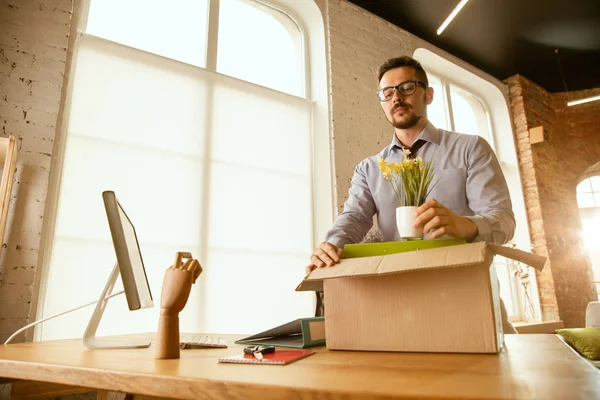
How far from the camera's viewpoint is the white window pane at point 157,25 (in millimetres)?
2846

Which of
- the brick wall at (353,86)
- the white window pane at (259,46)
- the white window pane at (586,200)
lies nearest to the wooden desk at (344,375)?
the brick wall at (353,86)

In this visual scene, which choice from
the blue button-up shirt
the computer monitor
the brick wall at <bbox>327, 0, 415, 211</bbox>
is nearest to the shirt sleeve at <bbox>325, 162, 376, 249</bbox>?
the blue button-up shirt

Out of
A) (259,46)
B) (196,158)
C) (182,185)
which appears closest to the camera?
(182,185)

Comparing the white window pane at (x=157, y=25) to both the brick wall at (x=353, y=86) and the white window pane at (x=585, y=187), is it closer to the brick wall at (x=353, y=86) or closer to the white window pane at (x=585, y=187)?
the brick wall at (x=353, y=86)

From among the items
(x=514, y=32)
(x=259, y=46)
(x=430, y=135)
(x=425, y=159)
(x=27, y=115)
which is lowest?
(x=425, y=159)

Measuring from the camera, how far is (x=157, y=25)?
3.12m

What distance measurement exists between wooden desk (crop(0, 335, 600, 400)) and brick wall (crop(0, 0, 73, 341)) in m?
1.39

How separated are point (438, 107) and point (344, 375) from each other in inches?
204

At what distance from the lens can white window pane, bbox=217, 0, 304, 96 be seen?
3408 mm

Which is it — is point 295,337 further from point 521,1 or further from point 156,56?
point 521,1

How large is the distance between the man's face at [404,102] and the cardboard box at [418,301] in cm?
101

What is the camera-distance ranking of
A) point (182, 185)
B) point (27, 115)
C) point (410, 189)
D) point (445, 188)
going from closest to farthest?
point (410, 189) → point (445, 188) → point (27, 115) → point (182, 185)

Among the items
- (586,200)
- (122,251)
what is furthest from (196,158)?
(586,200)

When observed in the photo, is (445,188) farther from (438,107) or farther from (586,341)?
(438,107)
